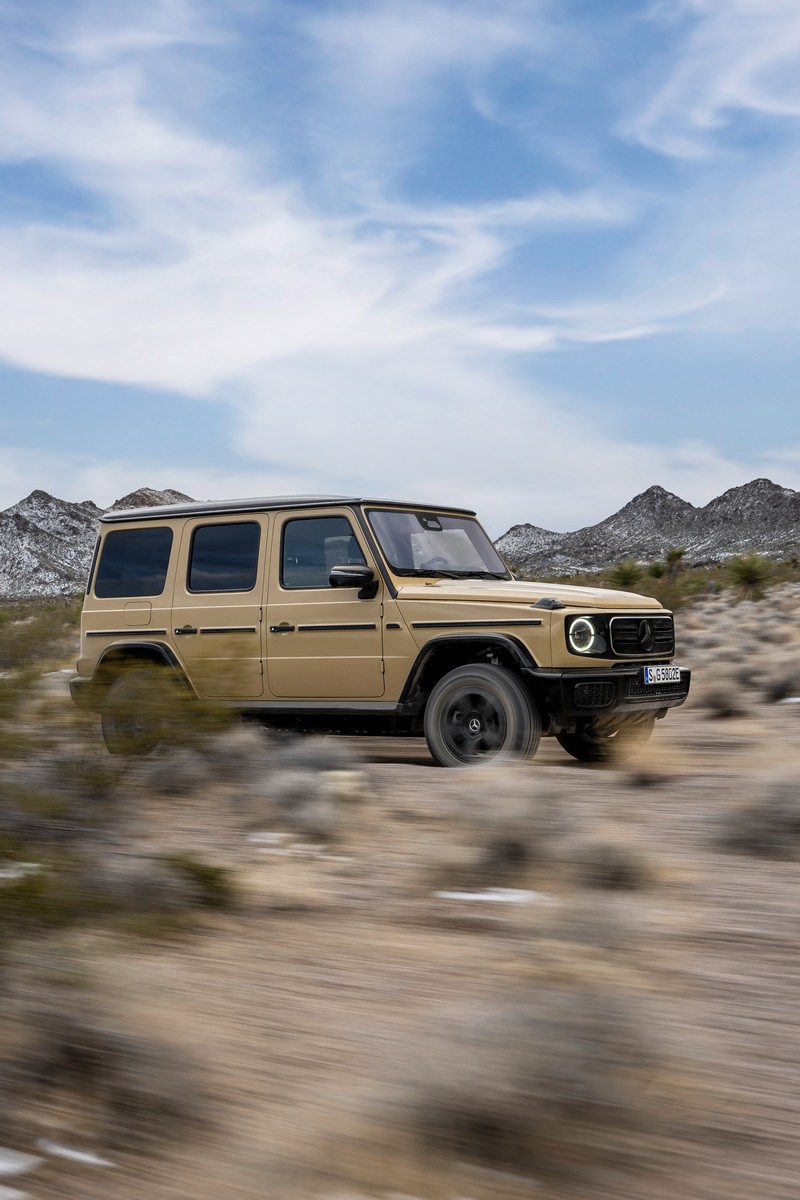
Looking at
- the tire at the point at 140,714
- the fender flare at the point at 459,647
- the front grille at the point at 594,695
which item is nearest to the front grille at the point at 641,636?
the front grille at the point at 594,695

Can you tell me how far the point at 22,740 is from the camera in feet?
13.4

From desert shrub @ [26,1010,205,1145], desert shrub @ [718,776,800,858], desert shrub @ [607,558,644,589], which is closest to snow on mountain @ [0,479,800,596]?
desert shrub @ [607,558,644,589]

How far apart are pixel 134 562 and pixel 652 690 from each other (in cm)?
403

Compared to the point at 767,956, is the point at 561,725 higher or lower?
higher

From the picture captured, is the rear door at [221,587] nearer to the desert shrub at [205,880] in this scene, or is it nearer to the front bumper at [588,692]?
the front bumper at [588,692]

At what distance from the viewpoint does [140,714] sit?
473 centimetres

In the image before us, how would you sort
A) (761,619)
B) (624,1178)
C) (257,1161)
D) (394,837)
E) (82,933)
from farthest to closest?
(761,619) < (394,837) < (82,933) < (257,1161) < (624,1178)

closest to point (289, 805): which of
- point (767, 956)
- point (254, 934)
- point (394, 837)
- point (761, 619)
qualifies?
point (394, 837)

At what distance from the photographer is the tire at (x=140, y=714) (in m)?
4.71

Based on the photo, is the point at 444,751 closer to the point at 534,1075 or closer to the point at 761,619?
the point at 534,1075

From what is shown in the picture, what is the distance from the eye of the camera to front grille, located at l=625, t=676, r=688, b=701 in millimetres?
7715

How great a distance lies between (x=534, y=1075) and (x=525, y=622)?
5.03m

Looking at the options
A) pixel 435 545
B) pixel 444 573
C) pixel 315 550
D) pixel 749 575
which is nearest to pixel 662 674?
pixel 444 573

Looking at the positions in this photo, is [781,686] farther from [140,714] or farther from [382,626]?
[140,714]
